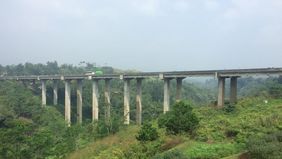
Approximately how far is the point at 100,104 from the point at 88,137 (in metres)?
39.0

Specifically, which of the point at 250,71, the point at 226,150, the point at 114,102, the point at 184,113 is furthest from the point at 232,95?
the point at 114,102

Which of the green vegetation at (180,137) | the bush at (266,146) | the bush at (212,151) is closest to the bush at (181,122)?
the green vegetation at (180,137)

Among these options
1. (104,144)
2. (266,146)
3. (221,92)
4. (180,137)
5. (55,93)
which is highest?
(221,92)

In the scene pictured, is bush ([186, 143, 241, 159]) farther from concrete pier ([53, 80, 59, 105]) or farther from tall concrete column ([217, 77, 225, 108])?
concrete pier ([53, 80, 59, 105])

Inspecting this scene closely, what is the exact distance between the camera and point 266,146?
21406mm

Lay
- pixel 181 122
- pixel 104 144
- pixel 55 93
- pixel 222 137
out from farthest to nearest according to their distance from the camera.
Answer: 1. pixel 55 93
2. pixel 104 144
3. pixel 181 122
4. pixel 222 137

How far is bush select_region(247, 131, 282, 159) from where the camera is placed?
2091 centimetres

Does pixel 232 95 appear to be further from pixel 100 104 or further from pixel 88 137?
pixel 100 104

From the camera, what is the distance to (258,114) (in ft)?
108

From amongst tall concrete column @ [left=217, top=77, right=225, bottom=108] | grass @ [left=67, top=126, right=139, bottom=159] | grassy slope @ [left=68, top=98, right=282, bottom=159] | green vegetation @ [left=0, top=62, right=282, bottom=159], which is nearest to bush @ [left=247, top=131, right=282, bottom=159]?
green vegetation @ [left=0, top=62, right=282, bottom=159]

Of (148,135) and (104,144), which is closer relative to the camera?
(148,135)

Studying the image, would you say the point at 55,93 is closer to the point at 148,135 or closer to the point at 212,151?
the point at 148,135

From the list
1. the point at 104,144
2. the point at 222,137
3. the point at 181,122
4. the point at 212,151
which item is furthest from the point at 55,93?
the point at 212,151

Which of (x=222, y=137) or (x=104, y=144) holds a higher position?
(x=222, y=137)
